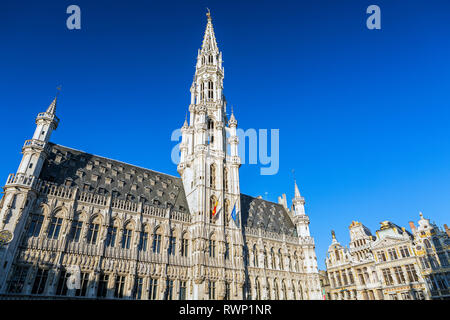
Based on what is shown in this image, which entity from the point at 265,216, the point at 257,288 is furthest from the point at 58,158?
the point at 265,216

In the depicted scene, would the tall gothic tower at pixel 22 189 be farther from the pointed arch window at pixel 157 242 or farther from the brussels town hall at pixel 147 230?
the pointed arch window at pixel 157 242

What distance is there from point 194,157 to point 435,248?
140 feet

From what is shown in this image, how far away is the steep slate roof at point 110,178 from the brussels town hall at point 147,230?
6.8 inches

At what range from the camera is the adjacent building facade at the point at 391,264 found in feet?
147

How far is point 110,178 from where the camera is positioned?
40.9m

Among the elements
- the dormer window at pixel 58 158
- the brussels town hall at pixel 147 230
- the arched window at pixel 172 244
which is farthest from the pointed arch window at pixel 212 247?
the dormer window at pixel 58 158

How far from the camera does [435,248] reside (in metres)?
45.5

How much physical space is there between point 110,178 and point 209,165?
15.4 meters

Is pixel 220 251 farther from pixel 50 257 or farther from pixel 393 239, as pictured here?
pixel 393 239

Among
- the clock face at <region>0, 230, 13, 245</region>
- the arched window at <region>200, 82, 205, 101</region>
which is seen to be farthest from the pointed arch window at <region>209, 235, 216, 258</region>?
the arched window at <region>200, 82, 205, 101</region>

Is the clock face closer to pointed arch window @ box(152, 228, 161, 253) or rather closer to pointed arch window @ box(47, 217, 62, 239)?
pointed arch window @ box(47, 217, 62, 239)

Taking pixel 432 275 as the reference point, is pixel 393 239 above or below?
above

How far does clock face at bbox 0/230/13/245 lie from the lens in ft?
92.0
